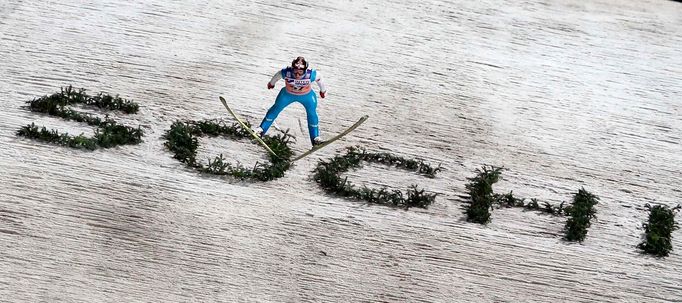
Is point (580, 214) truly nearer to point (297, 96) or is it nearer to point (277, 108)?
point (297, 96)

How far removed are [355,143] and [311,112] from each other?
108 centimetres

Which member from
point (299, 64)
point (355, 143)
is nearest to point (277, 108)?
point (299, 64)

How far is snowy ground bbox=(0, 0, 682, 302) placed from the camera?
15234 millimetres

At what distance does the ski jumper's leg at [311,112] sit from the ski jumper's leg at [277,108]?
0.74 ft

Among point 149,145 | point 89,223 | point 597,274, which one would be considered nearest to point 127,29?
point 149,145

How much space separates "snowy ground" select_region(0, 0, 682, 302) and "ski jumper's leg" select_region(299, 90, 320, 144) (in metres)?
0.44

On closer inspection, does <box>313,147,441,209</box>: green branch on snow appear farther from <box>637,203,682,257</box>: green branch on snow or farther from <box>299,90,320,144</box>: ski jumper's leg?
<box>637,203,682,257</box>: green branch on snow

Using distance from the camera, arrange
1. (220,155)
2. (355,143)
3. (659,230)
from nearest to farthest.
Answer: (659,230) → (220,155) → (355,143)

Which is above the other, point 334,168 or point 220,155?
point 334,168

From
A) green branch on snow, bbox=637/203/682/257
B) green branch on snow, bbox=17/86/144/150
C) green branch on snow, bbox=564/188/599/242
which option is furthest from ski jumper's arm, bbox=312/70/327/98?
green branch on snow, bbox=637/203/682/257

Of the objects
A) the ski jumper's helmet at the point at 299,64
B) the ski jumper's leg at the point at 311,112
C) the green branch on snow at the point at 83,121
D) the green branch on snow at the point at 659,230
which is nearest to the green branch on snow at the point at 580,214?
the green branch on snow at the point at 659,230

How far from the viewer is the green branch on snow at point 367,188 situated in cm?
1680

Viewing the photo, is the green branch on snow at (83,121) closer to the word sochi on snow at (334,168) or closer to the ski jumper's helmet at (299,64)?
the word sochi on snow at (334,168)

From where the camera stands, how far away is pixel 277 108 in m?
17.5
